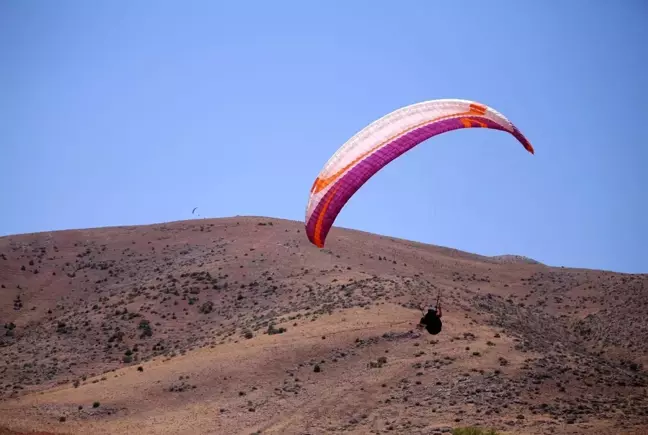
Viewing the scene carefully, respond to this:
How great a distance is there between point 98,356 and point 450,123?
2955 cm

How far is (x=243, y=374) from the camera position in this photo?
33562mm

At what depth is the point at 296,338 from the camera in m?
37.0

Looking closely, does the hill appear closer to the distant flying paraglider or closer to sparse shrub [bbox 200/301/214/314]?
sparse shrub [bbox 200/301/214/314]

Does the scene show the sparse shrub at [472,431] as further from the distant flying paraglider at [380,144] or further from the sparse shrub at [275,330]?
the sparse shrub at [275,330]

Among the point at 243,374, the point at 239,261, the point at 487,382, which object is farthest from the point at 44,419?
the point at 239,261

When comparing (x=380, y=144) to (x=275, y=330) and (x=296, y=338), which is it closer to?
(x=296, y=338)

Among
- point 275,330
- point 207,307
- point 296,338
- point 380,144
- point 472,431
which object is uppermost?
point 380,144

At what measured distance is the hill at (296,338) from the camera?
95.9 ft

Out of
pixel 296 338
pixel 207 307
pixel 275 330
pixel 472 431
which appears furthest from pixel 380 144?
pixel 207 307

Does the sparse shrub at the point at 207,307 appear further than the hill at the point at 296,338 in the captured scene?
Yes

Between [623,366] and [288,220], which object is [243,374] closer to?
[623,366]

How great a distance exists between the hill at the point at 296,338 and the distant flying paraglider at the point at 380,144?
412 inches

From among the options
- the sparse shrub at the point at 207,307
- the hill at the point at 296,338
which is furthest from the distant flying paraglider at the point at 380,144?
the sparse shrub at the point at 207,307

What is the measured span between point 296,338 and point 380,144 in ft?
59.7
